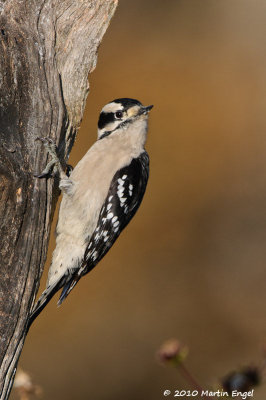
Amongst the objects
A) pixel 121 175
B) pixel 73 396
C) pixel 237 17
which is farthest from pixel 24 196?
pixel 237 17

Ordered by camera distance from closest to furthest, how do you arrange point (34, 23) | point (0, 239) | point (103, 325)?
point (0, 239)
point (34, 23)
point (103, 325)

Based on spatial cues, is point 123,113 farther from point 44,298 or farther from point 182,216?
point 182,216

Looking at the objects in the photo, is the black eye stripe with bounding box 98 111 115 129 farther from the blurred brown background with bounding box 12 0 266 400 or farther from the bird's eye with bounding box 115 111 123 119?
the blurred brown background with bounding box 12 0 266 400

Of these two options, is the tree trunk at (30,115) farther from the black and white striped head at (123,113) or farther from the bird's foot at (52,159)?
the black and white striped head at (123,113)

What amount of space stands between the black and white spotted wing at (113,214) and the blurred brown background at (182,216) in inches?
105

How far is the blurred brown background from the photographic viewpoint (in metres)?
6.72

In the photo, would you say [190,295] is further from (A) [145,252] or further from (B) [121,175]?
(B) [121,175]

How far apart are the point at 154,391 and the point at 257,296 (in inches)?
67.0

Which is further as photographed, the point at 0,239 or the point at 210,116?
the point at 210,116

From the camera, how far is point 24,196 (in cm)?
315

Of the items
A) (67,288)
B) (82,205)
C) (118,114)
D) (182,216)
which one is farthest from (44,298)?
(182,216)

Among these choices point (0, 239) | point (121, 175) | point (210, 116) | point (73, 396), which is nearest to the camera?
point (0, 239)

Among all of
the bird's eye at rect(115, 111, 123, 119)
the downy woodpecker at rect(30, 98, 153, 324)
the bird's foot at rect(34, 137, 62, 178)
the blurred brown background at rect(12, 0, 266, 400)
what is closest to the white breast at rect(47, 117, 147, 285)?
the downy woodpecker at rect(30, 98, 153, 324)

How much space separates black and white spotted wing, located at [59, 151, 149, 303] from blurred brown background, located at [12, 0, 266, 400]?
266 centimetres
